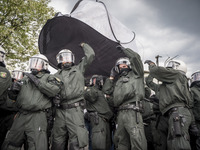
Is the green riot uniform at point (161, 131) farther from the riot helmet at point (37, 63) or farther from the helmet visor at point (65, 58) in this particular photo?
the riot helmet at point (37, 63)

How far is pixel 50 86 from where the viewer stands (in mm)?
4324

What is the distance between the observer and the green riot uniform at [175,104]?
14.0 ft

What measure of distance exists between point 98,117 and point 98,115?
69 mm

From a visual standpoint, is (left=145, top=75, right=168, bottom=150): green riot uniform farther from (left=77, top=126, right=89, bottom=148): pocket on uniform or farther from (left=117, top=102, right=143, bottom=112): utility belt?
(left=77, top=126, right=89, bottom=148): pocket on uniform

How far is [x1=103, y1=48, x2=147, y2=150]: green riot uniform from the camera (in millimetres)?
4379

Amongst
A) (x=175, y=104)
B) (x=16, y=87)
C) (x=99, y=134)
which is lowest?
Result: (x=99, y=134)

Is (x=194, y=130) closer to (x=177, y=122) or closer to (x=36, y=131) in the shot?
(x=177, y=122)

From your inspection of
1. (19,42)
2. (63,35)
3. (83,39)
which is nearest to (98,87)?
(83,39)

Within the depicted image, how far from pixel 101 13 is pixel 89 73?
7.04 feet

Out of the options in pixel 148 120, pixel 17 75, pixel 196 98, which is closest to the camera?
pixel 196 98

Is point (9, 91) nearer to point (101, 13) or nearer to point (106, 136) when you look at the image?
point (106, 136)

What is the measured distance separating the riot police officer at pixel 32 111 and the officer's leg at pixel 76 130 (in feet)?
1.61

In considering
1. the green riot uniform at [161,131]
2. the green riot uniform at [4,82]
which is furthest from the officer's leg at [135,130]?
the green riot uniform at [4,82]

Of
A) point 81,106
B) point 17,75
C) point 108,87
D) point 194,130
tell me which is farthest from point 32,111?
point 194,130
